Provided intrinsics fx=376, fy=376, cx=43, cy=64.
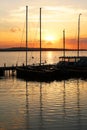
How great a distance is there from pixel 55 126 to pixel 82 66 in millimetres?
42397

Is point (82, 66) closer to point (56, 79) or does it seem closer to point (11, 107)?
point (56, 79)

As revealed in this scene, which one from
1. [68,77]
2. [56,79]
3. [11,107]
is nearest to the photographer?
[11,107]

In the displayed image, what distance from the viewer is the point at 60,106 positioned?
94.8 ft

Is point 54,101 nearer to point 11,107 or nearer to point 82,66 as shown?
point 11,107

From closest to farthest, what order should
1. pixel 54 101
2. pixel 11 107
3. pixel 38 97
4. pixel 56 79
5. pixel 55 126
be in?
pixel 55 126, pixel 11 107, pixel 54 101, pixel 38 97, pixel 56 79

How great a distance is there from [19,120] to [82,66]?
4102cm

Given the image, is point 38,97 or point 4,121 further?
point 38,97

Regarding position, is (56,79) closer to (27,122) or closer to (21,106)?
(21,106)

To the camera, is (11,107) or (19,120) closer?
(19,120)

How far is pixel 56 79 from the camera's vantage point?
54844 millimetres

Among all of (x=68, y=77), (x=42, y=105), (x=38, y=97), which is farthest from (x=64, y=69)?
(x=42, y=105)

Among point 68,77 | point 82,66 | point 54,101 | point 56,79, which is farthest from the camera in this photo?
point 82,66

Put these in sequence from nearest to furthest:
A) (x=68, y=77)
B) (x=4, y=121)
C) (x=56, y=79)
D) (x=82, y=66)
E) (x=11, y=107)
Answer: (x=4, y=121), (x=11, y=107), (x=56, y=79), (x=68, y=77), (x=82, y=66)

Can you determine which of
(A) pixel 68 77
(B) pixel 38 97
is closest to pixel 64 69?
(A) pixel 68 77
